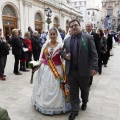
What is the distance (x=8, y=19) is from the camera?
16.0 m

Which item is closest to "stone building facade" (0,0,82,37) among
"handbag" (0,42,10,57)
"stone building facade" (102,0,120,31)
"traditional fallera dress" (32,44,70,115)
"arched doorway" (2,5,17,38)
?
"arched doorway" (2,5,17,38)

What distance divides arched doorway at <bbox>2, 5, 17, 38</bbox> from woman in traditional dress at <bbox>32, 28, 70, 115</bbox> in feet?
43.5

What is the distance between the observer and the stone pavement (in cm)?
325

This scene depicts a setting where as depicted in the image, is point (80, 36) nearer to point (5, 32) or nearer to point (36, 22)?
point (5, 32)

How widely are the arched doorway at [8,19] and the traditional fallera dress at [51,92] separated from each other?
1337 cm

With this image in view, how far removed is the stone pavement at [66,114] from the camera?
3.25m

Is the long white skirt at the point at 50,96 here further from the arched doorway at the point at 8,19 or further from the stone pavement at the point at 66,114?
the arched doorway at the point at 8,19

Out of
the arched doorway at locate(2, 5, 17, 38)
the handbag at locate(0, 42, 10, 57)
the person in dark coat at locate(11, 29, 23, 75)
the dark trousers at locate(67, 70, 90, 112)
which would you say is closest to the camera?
the dark trousers at locate(67, 70, 90, 112)

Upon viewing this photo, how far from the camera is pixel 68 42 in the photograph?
9.82ft

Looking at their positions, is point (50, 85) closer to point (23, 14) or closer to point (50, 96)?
point (50, 96)

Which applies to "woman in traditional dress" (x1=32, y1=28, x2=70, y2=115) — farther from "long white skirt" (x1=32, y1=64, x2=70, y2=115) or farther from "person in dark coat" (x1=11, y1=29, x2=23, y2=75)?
"person in dark coat" (x1=11, y1=29, x2=23, y2=75)

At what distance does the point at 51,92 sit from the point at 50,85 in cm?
13

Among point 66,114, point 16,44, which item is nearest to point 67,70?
point 66,114

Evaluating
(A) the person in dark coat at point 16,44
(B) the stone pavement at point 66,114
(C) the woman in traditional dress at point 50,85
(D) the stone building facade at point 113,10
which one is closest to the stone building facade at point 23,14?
(A) the person in dark coat at point 16,44
